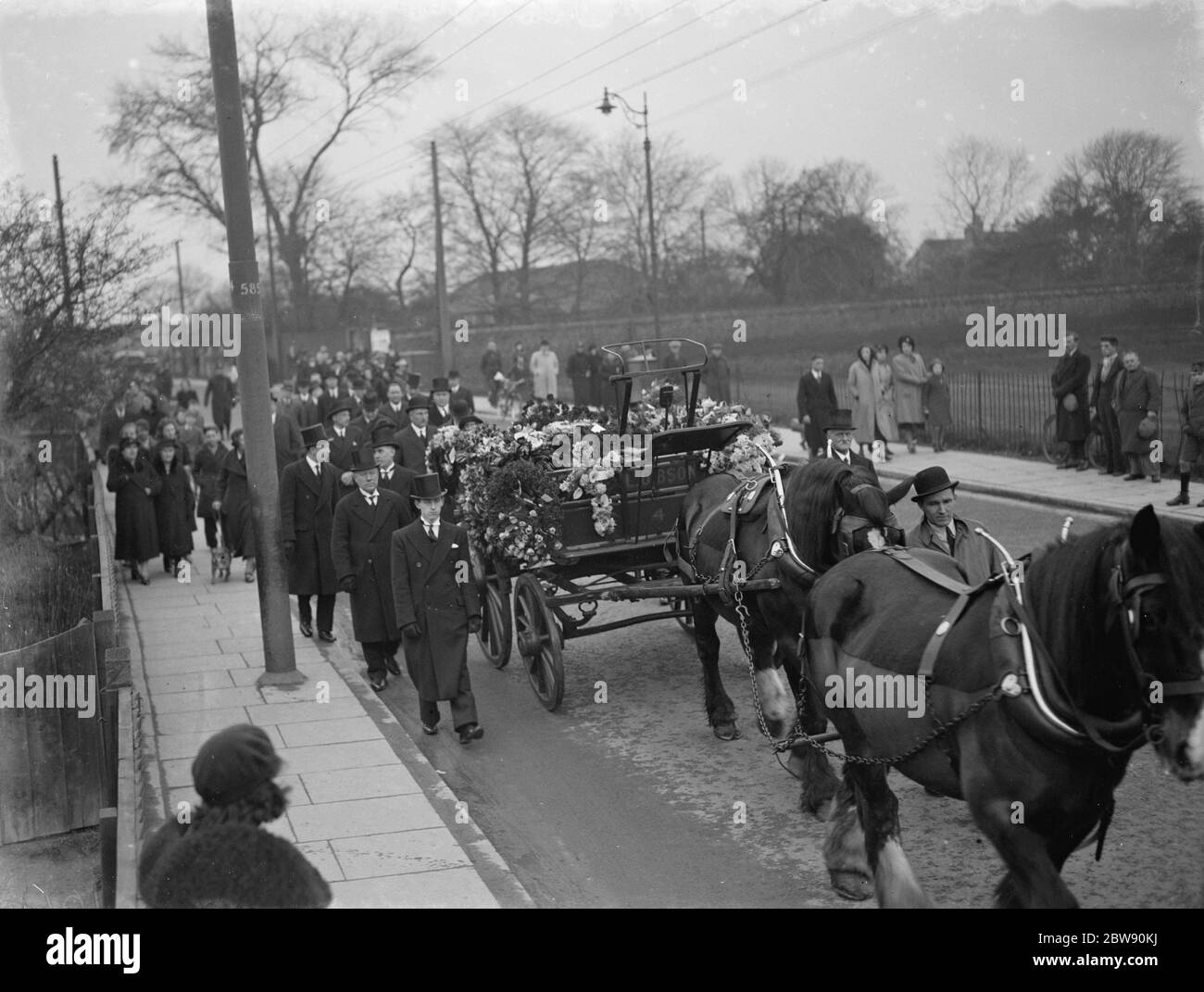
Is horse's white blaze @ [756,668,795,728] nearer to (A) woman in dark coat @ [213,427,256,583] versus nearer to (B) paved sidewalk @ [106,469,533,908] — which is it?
(B) paved sidewalk @ [106,469,533,908]

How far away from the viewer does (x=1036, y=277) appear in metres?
32.0

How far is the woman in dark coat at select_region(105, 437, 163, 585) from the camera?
15172mm

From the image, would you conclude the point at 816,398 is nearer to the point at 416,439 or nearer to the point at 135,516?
the point at 416,439

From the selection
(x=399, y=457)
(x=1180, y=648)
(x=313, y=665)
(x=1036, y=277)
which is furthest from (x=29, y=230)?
(x=1036, y=277)

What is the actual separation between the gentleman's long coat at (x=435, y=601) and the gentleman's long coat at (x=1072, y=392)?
36.8 feet

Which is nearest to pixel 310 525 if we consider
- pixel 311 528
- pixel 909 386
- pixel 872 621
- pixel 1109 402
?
pixel 311 528

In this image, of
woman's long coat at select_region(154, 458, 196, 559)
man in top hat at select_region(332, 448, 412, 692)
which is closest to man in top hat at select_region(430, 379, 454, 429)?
woman's long coat at select_region(154, 458, 196, 559)

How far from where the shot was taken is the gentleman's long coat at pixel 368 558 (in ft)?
34.6

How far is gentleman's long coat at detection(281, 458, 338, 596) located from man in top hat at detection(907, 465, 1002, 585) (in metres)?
5.99

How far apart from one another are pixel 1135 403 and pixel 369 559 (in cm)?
1034

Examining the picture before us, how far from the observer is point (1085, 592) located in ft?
15.1
